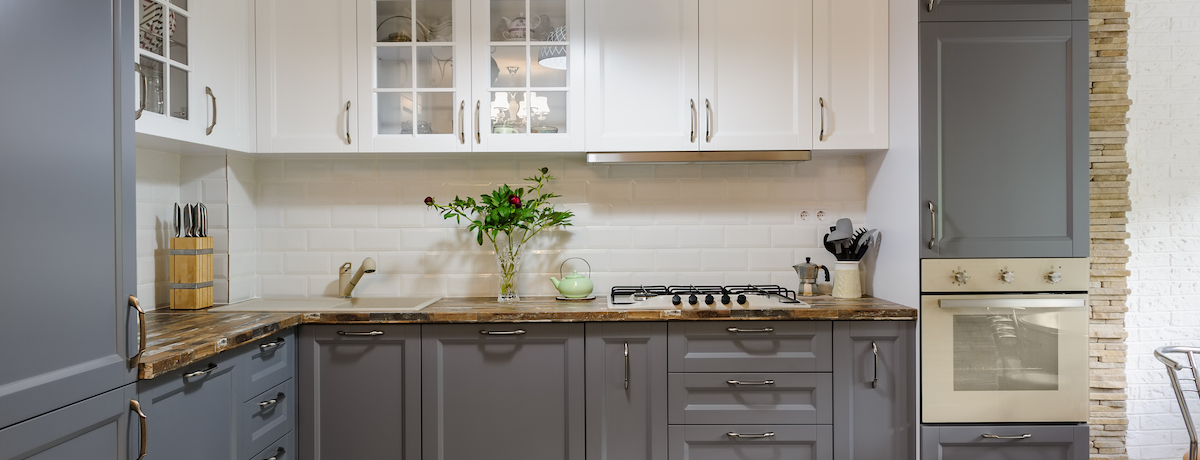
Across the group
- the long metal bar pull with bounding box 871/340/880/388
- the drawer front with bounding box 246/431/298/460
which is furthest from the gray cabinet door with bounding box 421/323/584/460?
the long metal bar pull with bounding box 871/340/880/388

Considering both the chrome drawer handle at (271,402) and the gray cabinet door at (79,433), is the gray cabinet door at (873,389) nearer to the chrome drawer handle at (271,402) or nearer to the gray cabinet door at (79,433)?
the chrome drawer handle at (271,402)

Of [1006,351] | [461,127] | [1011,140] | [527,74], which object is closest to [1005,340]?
[1006,351]

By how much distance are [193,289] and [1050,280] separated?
3.28 m

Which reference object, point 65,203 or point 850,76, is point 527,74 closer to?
point 850,76

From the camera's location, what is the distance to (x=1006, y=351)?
2.14 meters

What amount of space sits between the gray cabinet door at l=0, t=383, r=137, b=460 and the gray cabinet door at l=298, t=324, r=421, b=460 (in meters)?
0.80

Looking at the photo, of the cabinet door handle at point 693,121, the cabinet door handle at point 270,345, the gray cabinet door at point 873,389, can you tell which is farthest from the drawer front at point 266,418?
the gray cabinet door at point 873,389

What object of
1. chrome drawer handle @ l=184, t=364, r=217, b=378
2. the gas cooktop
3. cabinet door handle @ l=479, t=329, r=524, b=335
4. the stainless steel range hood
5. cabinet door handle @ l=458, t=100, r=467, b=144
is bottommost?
chrome drawer handle @ l=184, t=364, r=217, b=378

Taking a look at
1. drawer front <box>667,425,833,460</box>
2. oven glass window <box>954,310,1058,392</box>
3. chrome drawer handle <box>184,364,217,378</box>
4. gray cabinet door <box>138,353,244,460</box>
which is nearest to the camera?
gray cabinet door <box>138,353,244,460</box>

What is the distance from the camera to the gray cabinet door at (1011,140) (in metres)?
2.10

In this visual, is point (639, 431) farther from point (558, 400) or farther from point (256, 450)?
point (256, 450)

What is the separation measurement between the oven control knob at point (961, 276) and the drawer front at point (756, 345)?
1.58ft

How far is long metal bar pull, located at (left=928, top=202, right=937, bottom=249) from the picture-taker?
2.14m

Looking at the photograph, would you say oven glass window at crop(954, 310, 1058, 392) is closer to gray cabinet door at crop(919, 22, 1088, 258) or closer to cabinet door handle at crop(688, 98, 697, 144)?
gray cabinet door at crop(919, 22, 1088, 258)
